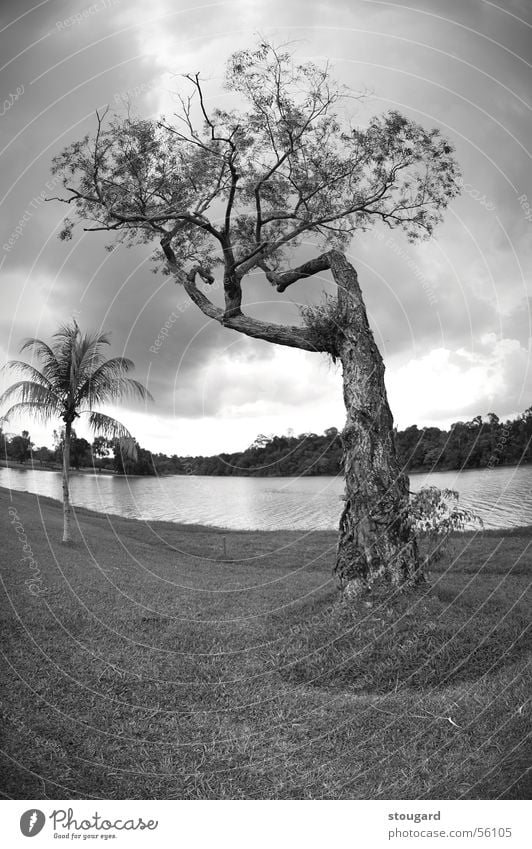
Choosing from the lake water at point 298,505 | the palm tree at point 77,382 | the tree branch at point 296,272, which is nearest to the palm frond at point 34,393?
the palm tree at point 77,382

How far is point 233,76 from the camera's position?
899cm

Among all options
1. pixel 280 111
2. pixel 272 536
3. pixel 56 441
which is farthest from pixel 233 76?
pixel 272 536

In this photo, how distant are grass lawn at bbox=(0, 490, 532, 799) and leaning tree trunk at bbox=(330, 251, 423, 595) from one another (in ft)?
1.81

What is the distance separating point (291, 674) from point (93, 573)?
8348 millimetres

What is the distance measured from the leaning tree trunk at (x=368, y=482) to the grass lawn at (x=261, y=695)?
0.55m

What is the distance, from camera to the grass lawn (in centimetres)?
413

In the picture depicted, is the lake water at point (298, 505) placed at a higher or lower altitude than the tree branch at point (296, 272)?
lower

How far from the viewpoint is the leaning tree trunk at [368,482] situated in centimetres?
822

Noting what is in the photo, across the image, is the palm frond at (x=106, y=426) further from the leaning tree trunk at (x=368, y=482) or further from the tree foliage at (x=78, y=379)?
the leaning tree trunk at (x=368, y=482)

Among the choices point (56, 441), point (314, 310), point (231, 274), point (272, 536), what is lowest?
point (272, 536)

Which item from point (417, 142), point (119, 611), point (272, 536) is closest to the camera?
point (119, 611)

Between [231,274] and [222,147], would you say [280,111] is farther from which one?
[231,274]

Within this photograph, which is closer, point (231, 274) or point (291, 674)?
point (291, 674)

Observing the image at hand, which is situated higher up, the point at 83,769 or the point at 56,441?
the point at 56,441
